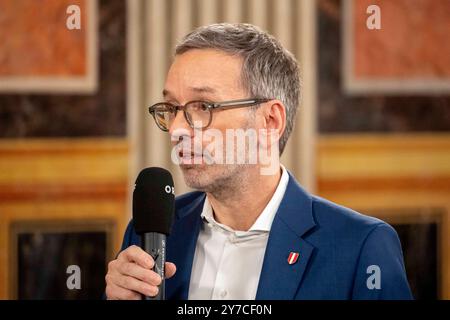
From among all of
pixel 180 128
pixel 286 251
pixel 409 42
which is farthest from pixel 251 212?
pixel 409 42

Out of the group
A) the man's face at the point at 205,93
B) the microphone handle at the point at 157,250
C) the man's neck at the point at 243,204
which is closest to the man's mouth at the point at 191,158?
the man's face at the point at 205,93

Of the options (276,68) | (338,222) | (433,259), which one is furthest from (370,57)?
(338,222)

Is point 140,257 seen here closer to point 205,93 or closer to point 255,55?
point 205,93

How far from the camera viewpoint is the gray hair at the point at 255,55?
52.1 inches

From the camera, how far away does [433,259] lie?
2189mm

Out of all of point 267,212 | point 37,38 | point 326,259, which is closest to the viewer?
point 326,259

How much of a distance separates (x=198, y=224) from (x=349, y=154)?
3.05 ft

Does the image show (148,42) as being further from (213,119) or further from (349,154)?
(213,119)

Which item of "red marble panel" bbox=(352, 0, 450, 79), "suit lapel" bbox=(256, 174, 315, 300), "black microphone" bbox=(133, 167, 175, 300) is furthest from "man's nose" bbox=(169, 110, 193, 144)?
→ "red marble panel" bbox=(352, 0, 450, 79)

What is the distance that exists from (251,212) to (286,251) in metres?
0.14

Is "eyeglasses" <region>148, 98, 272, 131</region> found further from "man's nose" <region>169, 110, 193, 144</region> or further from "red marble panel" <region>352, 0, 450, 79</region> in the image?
"red marble panel" <region>352, 0, 450, 79</region>

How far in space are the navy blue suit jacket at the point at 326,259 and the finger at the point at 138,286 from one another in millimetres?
277

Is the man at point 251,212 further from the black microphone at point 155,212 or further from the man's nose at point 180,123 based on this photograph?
the black microphone at point 155,212

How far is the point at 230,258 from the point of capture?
134cm
